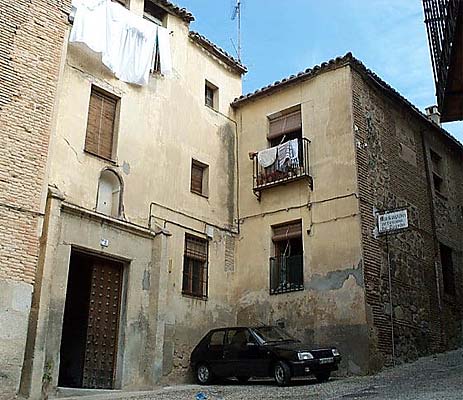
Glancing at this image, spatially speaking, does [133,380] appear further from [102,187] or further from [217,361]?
[102,187]

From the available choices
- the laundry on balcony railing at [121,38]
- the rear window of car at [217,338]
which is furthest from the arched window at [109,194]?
the rear window of car at [217,338]

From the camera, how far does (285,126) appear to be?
16.3 m

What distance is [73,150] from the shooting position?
12586 millimetres

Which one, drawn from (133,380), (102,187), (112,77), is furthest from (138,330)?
(112,77)

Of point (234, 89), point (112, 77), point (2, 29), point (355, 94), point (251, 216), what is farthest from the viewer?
point (234, 89)

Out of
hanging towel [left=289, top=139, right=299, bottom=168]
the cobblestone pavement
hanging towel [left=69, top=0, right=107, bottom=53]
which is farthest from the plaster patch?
hanging towel [left=69, top=0, right=107, bottom=53]

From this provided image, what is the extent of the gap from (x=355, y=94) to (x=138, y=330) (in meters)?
7.63

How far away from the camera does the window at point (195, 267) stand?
1449 centimetres

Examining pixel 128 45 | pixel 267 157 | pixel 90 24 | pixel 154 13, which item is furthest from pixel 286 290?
pixel 154 13

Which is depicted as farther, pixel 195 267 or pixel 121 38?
pixel 195 267

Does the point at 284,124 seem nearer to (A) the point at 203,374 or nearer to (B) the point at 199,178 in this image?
(B) the point at 199,178

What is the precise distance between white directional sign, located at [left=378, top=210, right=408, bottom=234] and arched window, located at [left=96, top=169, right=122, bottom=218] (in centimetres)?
583

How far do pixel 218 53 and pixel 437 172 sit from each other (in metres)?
7.28

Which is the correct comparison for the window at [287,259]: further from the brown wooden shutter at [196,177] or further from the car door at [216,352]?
the brown wooden shutter at [196,177]
